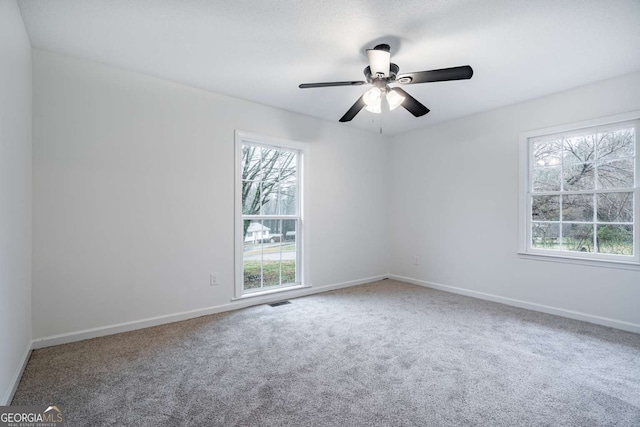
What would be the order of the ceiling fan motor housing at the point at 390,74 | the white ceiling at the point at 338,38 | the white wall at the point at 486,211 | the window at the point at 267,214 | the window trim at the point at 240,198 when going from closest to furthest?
the white ceiling at the point at 338,38
the ceiling fan motor housing at the point at 390,74
the white wall at the point at 486,211
the window trim at the point at 240,198
the window at the point at 267,214

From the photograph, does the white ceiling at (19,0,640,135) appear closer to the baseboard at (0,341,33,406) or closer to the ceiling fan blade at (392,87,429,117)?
the ceiling fan blade at (392,87,429,117)

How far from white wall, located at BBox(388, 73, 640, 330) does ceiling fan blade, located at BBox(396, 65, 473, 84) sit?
1964 mm

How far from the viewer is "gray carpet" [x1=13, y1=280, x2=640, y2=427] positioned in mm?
1685

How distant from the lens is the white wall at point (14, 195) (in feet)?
5.52

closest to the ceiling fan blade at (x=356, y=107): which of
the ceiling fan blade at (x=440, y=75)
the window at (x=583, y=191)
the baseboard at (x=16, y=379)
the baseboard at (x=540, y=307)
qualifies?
the ceiling fan blade at (x=440, y=75)

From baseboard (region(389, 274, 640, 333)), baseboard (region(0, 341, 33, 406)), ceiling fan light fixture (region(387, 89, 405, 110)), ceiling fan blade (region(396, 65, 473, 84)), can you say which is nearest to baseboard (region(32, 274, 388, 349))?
baseboard (region(0, 341, 33, 406))

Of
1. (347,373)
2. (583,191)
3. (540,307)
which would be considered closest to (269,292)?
(347,373)

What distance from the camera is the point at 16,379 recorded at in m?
1.92

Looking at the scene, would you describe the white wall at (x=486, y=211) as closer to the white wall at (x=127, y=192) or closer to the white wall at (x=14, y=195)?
the white wall at (x=127, y=192)

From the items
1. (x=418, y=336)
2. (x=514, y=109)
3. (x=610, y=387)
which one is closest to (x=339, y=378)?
(x=418, y=336)

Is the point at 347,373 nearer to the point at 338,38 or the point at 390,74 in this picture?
the point at 390,74

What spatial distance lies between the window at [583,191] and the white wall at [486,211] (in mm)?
123

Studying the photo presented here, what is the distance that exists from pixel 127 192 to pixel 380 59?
2.49 metres

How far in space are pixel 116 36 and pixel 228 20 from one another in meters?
0.93
